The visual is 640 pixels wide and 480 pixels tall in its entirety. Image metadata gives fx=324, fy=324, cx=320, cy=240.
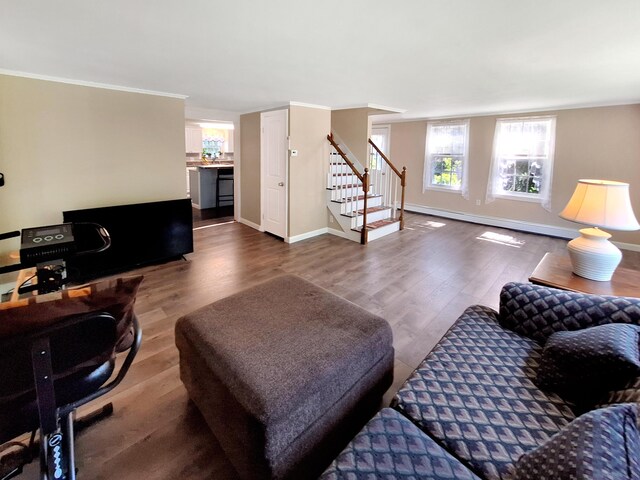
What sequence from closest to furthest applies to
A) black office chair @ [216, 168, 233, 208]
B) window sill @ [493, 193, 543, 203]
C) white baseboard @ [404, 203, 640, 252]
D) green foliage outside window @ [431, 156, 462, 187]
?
white baseboard @ [404, 203, 640, 252] < window sill @ [493, 193, 543, 203] < green foliage outside window @ [431, 156, 462, 187] < black office chair @ [216, 168, 233, 208]

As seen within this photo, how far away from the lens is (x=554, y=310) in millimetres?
1807

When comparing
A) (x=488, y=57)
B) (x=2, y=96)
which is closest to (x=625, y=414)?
(x=488, y=57)

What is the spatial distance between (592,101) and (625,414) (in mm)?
5762

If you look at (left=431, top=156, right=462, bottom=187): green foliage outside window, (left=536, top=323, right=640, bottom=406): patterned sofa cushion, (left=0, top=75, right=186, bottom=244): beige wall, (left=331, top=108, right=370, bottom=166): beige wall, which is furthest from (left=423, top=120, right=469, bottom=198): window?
(left=536, top=323, right=640, bottom=406): patterned sofa cushion

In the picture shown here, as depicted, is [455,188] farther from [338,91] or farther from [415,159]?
[338,91]

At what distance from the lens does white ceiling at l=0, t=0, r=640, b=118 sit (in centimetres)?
182

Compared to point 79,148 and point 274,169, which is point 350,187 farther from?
point 79,148

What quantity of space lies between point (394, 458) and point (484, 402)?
514 millimetres

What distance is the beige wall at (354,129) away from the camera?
5793 mm

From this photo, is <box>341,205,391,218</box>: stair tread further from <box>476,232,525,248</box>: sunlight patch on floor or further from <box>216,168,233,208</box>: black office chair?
<box>216,168,233,208</box>: black office chair

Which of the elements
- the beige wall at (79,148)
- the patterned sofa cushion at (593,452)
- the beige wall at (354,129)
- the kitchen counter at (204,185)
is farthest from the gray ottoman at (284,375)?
the kitchen counter at (204,185)

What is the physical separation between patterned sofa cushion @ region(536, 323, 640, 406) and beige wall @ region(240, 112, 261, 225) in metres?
5.13

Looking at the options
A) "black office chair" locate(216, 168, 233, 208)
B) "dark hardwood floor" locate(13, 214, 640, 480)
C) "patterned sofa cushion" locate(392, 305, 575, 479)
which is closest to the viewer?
"patterned sofa cushion" locate(392, 305, 575, 479)

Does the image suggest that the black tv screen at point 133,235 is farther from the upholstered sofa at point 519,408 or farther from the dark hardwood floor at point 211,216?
the upholstered sofa at point 519,408
